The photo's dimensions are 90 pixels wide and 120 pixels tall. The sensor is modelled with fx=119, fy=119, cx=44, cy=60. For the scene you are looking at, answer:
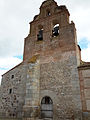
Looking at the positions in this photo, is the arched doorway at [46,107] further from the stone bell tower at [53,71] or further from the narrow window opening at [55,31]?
the narrow window opening at [55,31]

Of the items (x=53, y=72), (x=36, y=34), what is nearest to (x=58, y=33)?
(x=36, y=34)

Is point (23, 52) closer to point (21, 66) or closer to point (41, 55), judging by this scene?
point (21, 66)

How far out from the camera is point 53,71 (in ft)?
30.0

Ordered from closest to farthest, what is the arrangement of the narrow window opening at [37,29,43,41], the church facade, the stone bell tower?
the church facade < the stone bell tower < the narrow window opening at [37,29,43,41]

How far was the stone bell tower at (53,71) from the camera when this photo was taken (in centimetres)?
784

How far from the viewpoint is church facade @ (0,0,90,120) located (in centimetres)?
774

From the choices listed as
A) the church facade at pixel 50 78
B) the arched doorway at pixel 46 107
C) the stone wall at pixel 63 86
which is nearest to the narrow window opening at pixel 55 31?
the church facade at pixel 50 78

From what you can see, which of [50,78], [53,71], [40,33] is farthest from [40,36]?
[50,78]

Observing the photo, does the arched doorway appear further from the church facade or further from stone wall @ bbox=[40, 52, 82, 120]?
stone wall @ bbox=[40, 52, 82, 120]

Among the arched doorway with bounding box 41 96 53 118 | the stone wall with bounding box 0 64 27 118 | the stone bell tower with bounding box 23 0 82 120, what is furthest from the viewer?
the stone wall with bounding box 0 64 27 118

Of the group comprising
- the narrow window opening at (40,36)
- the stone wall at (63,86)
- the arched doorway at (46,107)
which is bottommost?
the arched doorway at (46,107)

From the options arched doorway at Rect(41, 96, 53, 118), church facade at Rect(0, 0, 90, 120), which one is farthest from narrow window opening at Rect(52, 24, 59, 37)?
arched doorway at Rect(41, 96, 53, 118)

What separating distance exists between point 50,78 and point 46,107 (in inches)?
82.2

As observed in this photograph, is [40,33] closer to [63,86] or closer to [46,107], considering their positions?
[63,86]
